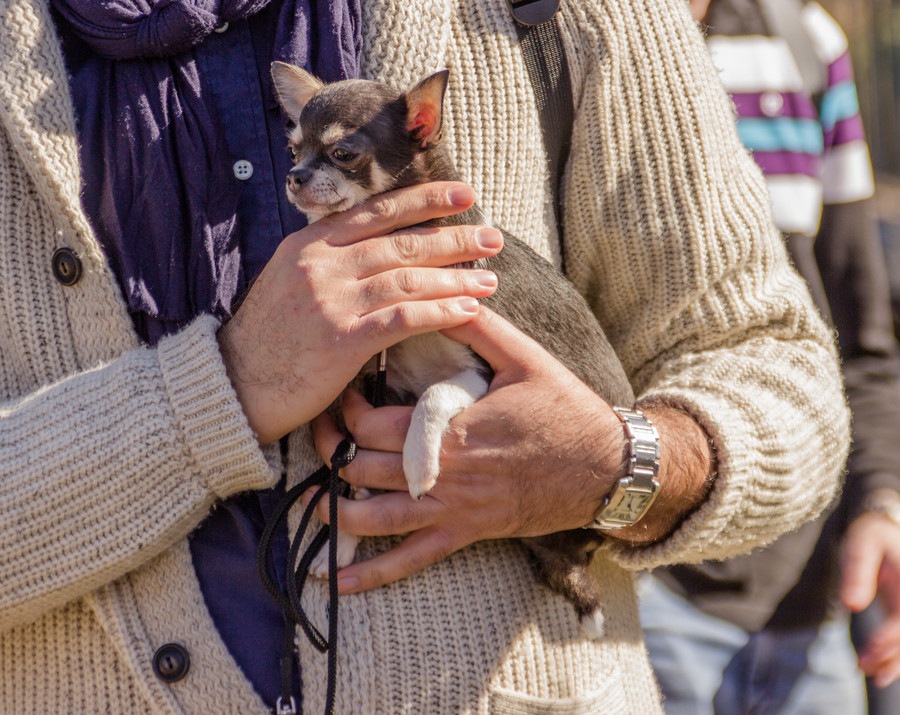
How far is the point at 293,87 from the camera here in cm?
194

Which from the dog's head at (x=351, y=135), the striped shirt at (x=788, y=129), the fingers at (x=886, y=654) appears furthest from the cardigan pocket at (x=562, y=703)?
the striped shirt at (x=788, y=129)

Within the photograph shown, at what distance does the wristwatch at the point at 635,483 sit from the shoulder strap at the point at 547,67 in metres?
0.62

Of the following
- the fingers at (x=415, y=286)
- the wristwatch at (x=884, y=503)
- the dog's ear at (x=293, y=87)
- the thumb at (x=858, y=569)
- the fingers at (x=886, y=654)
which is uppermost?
the dog's ear at (x=293, y=87)

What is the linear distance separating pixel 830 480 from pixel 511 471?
2.53ft

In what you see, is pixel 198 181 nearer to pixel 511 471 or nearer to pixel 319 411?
pixel 319 411

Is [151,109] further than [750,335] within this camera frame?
No

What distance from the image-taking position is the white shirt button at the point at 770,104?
3.36 meters

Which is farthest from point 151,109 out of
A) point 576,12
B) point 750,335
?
point 750,335

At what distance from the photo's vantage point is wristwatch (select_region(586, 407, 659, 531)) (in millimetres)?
1876

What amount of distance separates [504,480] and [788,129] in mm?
2038

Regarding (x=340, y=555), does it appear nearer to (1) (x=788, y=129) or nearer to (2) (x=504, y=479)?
(2) (x=504, y=479)

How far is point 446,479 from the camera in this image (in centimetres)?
189

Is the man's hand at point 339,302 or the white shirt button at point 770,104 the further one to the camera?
the white shirt button at point 770,104

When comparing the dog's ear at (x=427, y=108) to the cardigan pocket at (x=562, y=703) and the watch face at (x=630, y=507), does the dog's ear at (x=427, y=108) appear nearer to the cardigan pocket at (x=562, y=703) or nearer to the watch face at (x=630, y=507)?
the watch face at (x=630, y=507)
